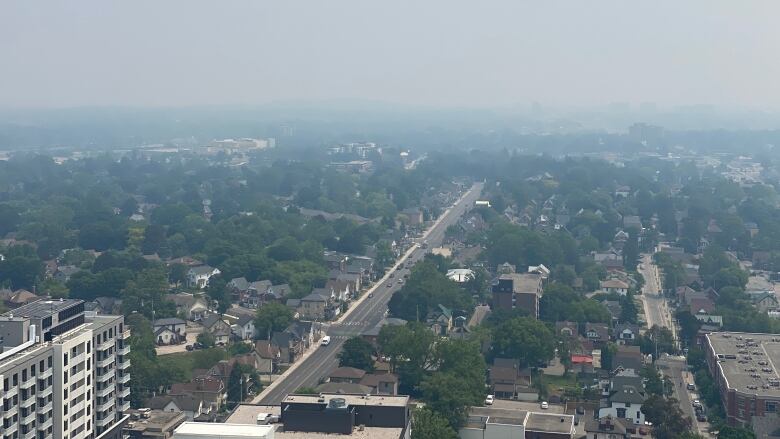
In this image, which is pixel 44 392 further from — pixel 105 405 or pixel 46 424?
pixel 105 405

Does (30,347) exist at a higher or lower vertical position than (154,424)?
higher

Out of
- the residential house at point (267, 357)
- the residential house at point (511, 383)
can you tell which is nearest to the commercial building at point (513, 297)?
the residential house at point (511, 383)

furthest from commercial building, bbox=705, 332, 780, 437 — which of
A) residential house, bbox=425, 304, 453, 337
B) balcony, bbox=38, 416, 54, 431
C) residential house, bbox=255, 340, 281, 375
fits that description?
balcony, bbox=38, 416, 54, 431

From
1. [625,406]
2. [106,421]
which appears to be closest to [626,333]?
[625,406]

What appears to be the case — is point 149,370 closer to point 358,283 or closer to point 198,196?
point 358,283

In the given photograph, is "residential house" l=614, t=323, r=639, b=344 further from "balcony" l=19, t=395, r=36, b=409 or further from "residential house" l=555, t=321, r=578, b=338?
"balcony" l=19, t=395, r=36, b=409

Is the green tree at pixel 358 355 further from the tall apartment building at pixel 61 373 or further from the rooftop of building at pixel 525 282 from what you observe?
the rooftop of building at pixel 525 282

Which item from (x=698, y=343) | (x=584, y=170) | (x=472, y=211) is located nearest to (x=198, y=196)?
(x=472, y=211)
